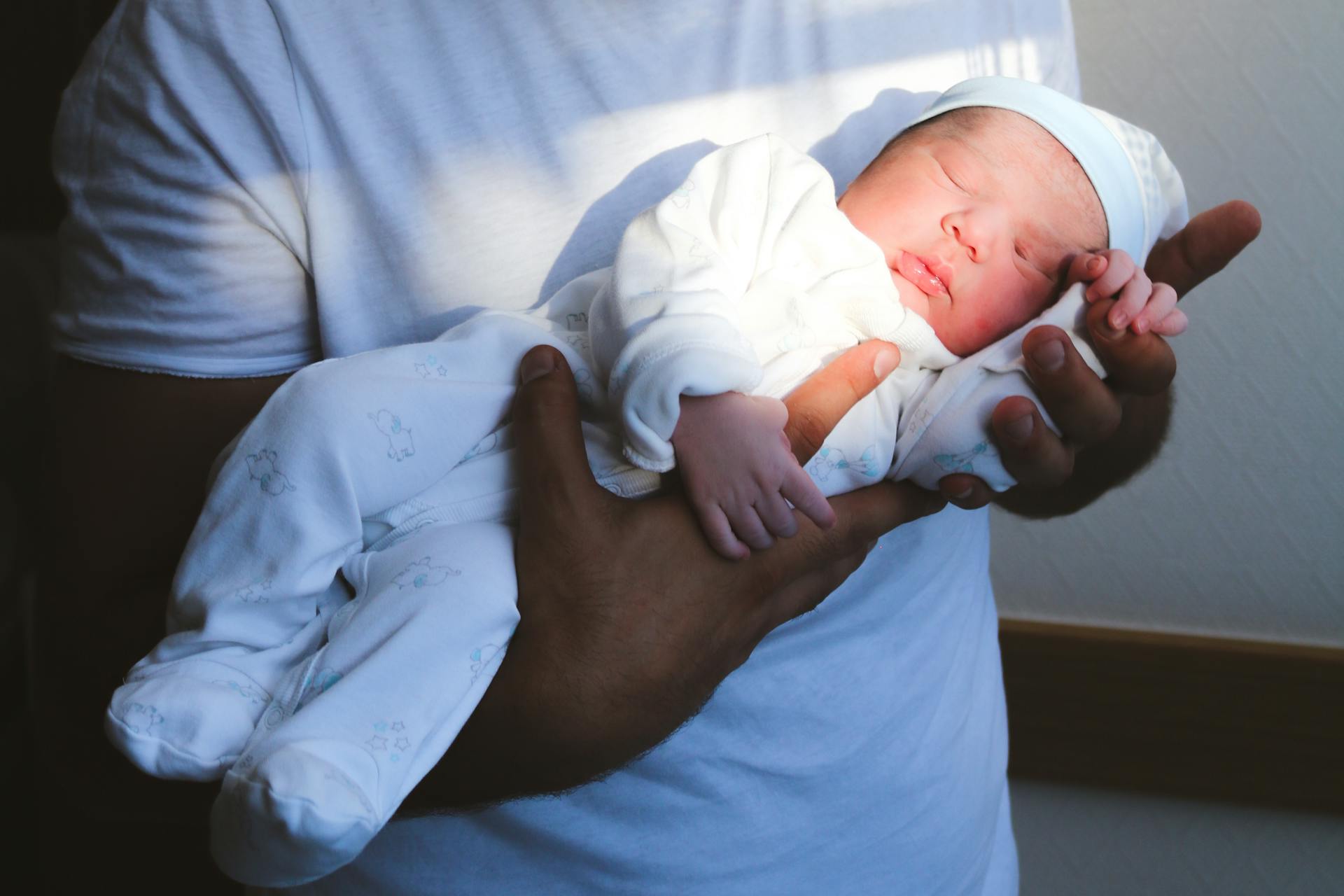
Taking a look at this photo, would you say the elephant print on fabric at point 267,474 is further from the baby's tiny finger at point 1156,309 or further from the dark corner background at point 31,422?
the dark corner background at point 31,422

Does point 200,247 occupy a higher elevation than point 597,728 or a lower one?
higher

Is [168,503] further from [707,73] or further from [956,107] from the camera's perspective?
[956,107]

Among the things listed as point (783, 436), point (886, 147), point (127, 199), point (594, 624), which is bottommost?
point (594, 624)

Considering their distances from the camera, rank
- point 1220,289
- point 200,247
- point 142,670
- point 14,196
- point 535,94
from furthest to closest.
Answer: point 14,196 → point 1220,289 → point 535,94 → point 200,247 → point 142,670

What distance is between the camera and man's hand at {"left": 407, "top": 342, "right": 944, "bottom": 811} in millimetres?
761

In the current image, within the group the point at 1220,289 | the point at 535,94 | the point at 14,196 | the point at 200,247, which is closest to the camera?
the point at 200,247

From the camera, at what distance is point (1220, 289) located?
1563 mm

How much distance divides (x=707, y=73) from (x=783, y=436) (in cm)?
46

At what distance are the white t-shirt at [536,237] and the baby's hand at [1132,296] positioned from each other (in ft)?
0.96

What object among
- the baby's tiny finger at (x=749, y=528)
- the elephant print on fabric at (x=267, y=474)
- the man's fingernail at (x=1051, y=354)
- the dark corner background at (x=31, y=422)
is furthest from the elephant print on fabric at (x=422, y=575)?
the dark corner background at (x=31, y=422)

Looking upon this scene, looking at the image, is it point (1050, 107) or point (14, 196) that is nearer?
point (1050, 107)

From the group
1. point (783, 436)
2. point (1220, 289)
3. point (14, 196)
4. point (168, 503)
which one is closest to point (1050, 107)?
point (783, 436)

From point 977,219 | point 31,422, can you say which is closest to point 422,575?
point 977,219

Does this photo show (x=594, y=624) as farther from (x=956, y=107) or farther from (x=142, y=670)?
(x=956, y=107)
